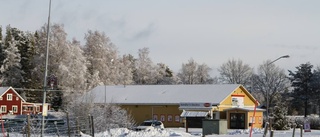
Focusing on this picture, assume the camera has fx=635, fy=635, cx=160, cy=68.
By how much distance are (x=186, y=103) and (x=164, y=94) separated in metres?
8.30

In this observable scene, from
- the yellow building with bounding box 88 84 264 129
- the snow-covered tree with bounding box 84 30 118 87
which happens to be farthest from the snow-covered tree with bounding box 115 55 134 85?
the yellow building with bounding box 88 84 264 129

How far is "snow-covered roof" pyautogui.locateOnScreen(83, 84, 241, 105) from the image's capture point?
73300mm

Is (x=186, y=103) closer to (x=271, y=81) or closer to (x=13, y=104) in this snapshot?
(x=13, y=104)

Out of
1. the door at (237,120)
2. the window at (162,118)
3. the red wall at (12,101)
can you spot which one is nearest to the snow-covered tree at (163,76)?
the red wall at (12,101)

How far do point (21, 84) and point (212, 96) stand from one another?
35.7 m

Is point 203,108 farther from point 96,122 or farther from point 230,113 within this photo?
point 96,122

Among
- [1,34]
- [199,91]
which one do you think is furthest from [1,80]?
[199,91]

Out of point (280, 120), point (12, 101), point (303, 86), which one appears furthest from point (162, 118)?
point (303, 86)

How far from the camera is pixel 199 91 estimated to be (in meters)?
76.4

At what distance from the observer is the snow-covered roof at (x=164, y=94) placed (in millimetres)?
73300

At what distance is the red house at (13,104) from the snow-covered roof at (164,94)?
15078 mm

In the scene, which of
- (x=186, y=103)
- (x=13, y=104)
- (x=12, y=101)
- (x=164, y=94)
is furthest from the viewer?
(x=13, y=104)

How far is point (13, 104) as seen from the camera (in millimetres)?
92500

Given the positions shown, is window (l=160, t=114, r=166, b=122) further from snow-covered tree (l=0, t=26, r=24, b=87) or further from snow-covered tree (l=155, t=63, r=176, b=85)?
snow-covered tree (l=155, t=63, r=176, b=85)
